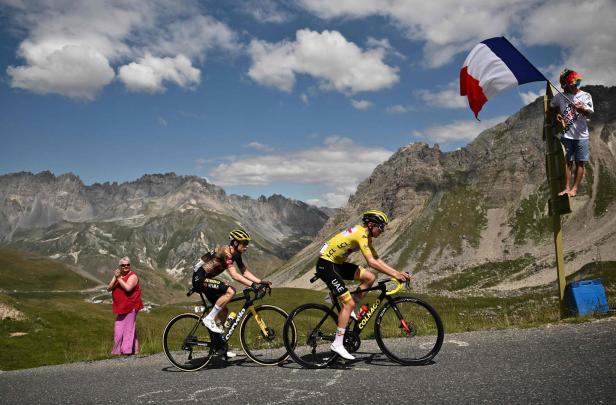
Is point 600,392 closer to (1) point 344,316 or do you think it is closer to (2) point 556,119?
(1) point 344,316

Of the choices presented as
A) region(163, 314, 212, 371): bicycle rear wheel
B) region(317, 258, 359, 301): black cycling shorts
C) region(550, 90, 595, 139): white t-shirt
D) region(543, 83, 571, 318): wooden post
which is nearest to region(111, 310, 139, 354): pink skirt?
region(163, 314, 212, 371): bicycle rear wheel

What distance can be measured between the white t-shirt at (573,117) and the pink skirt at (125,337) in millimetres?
14848

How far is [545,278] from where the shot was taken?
17100 centimetres

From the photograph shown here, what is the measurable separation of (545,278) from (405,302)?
7191 inches

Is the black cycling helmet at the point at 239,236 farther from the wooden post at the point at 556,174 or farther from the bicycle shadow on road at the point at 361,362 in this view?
the wooden post at the point at 556,174

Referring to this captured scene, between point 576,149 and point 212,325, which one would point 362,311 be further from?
point 576,149

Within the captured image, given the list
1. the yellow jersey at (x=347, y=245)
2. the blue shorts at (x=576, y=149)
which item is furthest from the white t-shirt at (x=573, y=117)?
the yellow jersey at (x=347, y=245)

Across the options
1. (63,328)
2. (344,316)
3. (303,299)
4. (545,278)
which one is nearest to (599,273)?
(545,278)

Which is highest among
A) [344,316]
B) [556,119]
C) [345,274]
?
[556,119]

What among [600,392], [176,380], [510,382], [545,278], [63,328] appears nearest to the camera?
[600,392]

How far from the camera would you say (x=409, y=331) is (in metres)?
11.3

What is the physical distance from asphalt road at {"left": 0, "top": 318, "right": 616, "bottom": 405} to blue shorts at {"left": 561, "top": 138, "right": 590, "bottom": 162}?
4446 millimetres

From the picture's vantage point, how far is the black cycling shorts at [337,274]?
35.3 ft

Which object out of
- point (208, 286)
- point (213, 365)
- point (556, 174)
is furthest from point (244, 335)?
point (556, 174)
